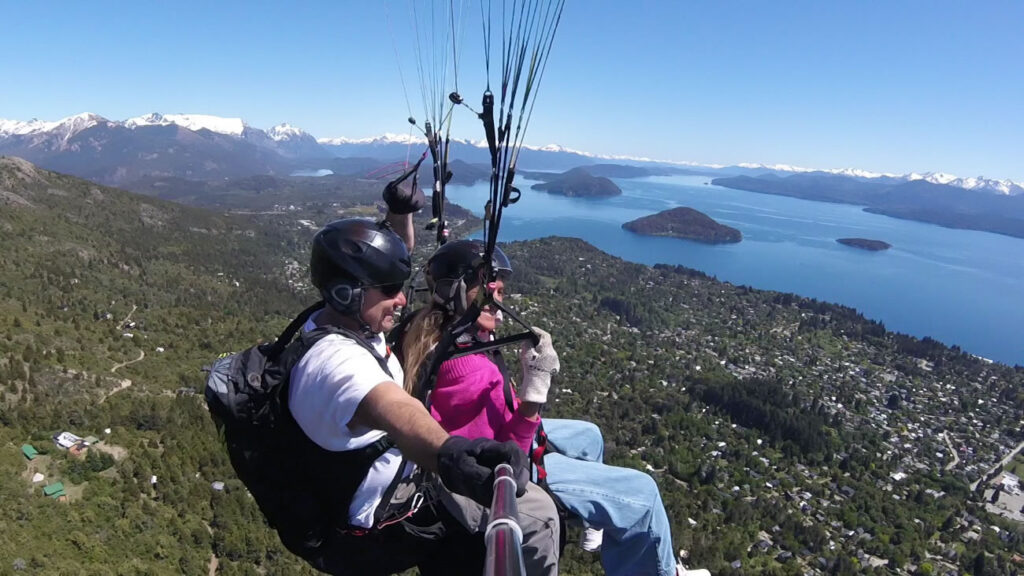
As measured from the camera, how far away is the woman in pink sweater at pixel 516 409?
2725 millimetres

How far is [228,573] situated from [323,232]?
1873 cm

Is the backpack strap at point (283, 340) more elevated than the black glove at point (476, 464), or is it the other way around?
the backpack strap at point (283, 340)

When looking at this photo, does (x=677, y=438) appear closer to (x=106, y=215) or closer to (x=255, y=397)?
(x=255, y=397)

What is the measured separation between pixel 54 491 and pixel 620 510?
70.9ft

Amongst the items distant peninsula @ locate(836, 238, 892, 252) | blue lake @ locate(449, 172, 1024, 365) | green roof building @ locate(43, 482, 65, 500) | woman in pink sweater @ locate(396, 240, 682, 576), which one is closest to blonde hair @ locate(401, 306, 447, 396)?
woman in pink sweater @ locate(396, 240, 682, 576)

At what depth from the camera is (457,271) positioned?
3.42 m

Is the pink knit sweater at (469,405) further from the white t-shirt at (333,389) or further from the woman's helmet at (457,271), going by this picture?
the white t-shirt at (333,389)

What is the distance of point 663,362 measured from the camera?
61.0 m

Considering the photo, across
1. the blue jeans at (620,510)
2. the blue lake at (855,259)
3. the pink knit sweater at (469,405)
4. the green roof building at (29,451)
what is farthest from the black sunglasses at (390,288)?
the blue lake at (855,259)

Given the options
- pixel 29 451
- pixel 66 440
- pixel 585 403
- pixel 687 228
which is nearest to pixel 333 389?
pixel 29 451

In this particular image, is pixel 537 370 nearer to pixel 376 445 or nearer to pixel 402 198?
pixel 376 445

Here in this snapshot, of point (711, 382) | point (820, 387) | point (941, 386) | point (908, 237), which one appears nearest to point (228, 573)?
point (711, 382)

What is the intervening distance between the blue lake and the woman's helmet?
9855 centimetres

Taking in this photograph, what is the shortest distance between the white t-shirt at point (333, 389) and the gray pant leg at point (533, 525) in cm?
79
